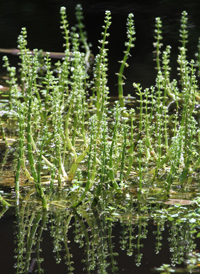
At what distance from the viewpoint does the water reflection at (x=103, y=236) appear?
1.83m

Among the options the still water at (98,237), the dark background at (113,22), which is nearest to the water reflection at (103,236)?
the still water at (98,237)

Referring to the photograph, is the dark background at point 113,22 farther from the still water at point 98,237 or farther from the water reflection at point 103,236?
the water reflection at point 103,236

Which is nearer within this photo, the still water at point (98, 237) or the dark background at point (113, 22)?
the still water at point (98, 237)

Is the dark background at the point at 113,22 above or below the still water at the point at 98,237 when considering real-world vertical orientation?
above

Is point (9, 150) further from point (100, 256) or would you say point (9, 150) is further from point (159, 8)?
point (159, 8)

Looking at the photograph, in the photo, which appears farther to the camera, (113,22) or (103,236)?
(113,22)

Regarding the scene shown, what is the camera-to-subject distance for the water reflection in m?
1.83

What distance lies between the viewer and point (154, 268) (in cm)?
179

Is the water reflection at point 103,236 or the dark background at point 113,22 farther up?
the dark background at point 113,22

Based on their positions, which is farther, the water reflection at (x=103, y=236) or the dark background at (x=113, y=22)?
the dark background at (x=113, y=22)

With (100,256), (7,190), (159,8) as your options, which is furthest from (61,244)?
(159,8)

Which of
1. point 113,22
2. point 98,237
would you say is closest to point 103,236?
point 98,237

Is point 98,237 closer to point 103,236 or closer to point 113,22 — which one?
point 103,236

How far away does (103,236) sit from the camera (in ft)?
6.72
